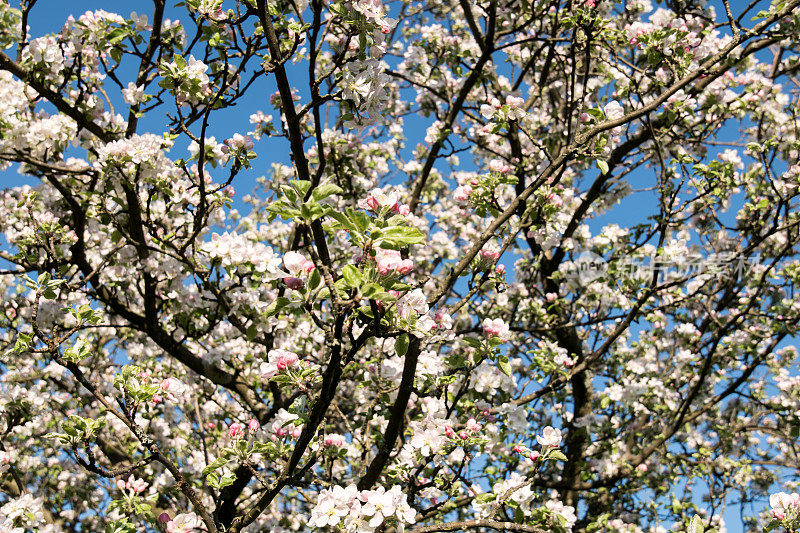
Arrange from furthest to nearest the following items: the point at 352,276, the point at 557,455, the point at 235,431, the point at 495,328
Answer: the point at 495,328
the point at 557,455
the point at 235,431
the point at 352,276

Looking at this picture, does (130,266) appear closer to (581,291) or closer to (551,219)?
(551,219)

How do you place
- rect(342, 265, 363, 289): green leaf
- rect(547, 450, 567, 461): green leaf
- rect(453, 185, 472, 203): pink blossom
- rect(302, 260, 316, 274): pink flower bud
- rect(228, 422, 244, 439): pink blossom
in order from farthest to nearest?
rect(453, 185, 472, 203): pink blossom
rect(547, 450, 567, 461): green leaf
rect(228, 422, 244, 439): pink blossom
rect(302, 260, 316, 274): pink flower bud
rect(342, 265, 363, 289): green leaf

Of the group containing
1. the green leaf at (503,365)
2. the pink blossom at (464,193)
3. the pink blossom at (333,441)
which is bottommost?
the pink blossom at (333,441)

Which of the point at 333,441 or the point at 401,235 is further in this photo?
the point at 333,441

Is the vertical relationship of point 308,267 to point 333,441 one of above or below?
below

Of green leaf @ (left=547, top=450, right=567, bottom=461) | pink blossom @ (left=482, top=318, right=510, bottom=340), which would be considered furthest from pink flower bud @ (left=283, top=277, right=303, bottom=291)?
green leaf @ (left=547, top=450, right=567, bottom=461)

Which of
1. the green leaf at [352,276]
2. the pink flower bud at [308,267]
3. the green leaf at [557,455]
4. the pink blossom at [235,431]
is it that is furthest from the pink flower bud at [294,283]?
the green leaf at [557,455]

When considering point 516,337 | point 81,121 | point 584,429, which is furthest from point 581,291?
point 81,121

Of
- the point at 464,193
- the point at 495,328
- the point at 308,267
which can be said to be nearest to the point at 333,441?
the point at 495,328

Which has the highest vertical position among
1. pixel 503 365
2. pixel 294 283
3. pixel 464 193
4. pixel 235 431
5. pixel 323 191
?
pixel 464 193

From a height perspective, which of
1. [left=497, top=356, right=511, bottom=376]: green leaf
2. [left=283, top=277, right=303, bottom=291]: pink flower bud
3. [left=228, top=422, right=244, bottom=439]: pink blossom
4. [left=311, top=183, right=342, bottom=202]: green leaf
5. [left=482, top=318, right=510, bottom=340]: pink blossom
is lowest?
[left=228, top=422, right=244, bottom=439]: pink blossom

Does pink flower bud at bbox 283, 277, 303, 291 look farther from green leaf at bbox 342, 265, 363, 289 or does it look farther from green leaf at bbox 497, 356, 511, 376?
green leaf at bbox 497, 356, 511, 376

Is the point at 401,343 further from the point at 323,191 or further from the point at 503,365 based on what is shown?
the point at 503,365

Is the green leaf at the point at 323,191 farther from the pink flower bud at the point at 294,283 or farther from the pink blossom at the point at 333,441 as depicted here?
the pink blossom at the point at 333,441
